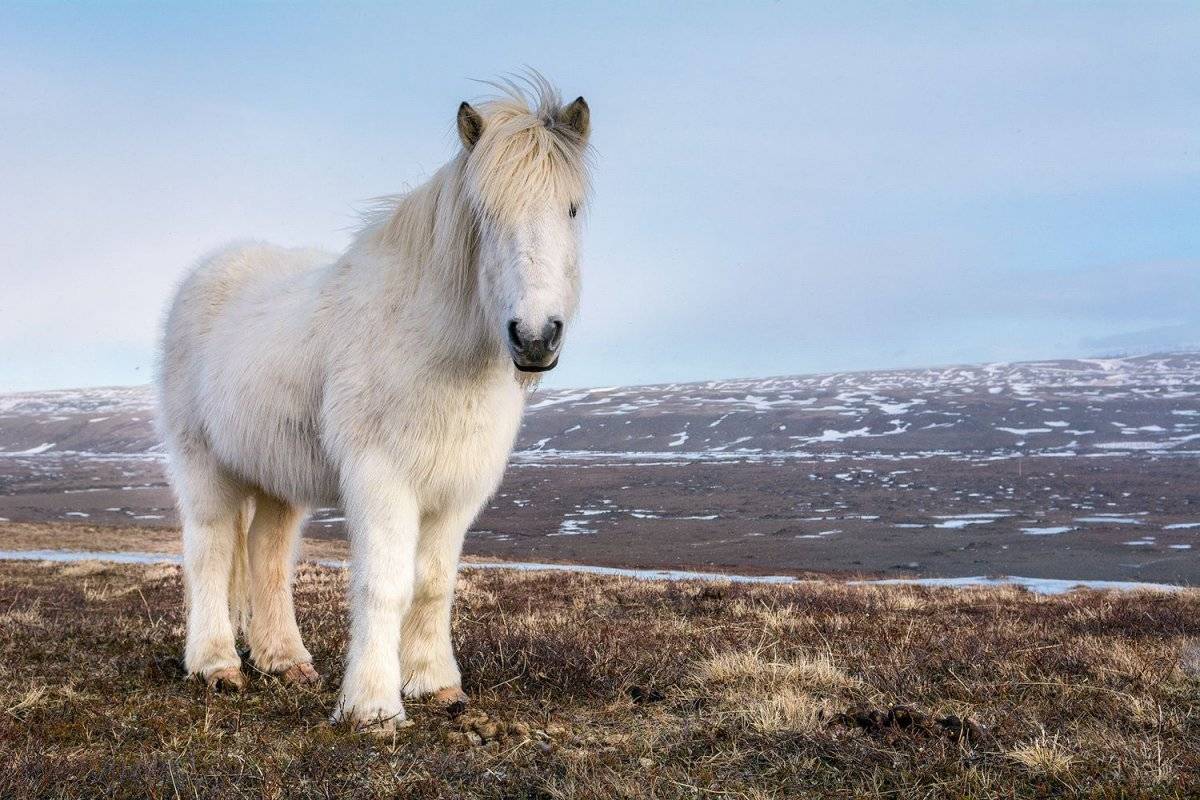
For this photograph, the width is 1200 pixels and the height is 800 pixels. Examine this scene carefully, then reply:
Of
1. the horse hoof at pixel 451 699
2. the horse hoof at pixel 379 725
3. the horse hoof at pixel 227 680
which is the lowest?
the horse hoof at pixel 227 680

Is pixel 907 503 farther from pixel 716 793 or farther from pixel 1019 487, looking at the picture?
pixel 716 793

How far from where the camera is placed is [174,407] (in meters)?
6.05

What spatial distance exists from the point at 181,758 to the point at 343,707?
0.91 m

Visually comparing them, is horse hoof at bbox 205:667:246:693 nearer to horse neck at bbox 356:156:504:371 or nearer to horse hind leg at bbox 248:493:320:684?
horse hind leg at bbox 248:493:320:684

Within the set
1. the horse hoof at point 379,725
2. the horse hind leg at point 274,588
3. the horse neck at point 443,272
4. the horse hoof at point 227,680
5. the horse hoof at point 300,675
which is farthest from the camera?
the horse hind leg at point 274,588

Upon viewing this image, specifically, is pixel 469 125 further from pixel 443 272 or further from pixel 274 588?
pixel 274 588

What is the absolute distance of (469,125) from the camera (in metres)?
4.23

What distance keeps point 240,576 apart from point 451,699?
2206 mm

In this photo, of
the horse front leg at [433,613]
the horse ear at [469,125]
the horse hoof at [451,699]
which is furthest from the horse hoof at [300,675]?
the horse ear at [469,125]

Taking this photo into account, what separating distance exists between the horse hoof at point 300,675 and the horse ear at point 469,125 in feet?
10.4

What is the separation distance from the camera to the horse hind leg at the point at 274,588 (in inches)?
230

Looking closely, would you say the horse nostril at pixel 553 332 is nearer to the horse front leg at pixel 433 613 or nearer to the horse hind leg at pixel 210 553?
the horse front leg at pixel 433 613

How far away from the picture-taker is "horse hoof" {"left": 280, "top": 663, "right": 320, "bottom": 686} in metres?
5.33

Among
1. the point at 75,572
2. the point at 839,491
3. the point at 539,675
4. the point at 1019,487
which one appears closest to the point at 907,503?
the point at 839,491
